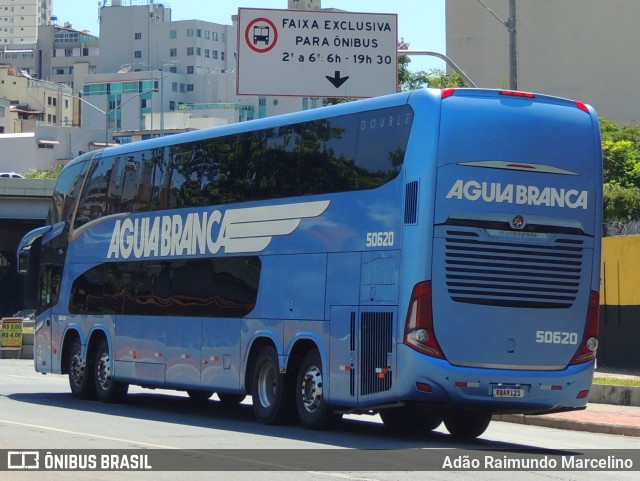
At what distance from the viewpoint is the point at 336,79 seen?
32031 mm

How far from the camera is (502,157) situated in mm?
15812

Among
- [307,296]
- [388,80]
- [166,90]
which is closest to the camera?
[307,296]

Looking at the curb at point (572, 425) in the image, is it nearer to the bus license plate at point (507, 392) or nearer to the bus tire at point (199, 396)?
the bus license plate at point (507, 392)

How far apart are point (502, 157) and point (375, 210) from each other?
5.69 feet

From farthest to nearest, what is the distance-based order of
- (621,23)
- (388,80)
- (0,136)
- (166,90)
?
(166,90), (0,136), (621,23), (388,80)

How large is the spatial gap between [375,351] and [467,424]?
2.36 meters

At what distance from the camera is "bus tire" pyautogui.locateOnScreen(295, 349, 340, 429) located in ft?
57.2

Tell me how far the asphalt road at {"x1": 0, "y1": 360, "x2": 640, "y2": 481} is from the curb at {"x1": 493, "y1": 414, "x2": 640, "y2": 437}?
25 cm

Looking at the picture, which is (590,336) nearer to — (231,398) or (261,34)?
(231,398)

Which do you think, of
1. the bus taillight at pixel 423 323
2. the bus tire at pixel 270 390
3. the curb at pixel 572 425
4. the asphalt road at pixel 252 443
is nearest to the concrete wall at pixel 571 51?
the curb at pixel 572 425

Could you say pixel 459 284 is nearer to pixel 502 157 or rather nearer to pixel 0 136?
pixel 502 157

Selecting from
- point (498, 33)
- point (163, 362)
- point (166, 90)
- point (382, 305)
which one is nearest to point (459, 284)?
point (382, 305)

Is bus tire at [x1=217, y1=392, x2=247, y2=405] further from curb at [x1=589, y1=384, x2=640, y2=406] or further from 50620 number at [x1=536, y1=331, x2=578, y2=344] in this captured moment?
50620 number at [x1=536, y1=331, x2=578, y2=344]

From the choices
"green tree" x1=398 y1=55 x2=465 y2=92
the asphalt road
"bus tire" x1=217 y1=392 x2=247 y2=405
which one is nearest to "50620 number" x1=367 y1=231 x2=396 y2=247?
the asphalt road
